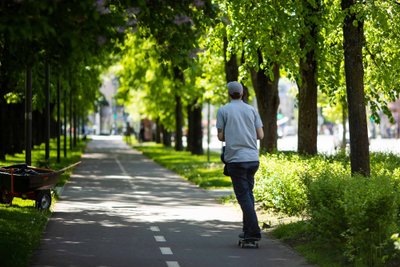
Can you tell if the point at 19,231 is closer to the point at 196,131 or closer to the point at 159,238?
the point at 159,238

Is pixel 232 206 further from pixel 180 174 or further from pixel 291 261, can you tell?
pixel 180 174

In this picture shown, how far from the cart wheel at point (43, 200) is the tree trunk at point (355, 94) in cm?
512

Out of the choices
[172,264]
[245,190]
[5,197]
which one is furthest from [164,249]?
[5,197]

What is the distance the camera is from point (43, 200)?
53.7 ft

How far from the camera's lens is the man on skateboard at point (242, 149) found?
11.7m

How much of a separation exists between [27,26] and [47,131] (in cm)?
2190

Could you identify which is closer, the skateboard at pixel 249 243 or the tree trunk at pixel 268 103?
the skateboard at pixel 249 243

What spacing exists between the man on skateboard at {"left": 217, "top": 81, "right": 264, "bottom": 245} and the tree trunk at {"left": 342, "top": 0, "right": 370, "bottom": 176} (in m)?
2.50

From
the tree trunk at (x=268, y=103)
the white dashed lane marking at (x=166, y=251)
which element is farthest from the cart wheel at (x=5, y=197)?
the tree trunk at (x=268, y=103)

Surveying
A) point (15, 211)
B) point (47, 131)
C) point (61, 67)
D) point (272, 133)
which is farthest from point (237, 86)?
point (47, 131)

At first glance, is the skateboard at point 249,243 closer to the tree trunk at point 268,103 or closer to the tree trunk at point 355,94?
the tree trunk at point 355,94

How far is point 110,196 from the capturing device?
2097 centimetres

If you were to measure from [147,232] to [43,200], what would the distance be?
335 cm

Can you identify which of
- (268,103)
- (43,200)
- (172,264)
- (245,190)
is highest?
(268,103)
